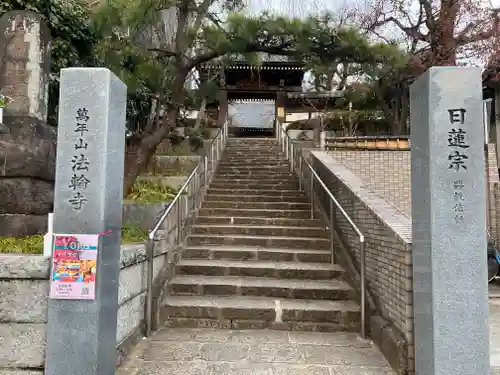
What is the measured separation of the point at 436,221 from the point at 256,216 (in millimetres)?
4364

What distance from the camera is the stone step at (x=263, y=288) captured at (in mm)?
4824

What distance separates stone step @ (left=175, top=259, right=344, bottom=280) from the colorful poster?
2547 millimetres

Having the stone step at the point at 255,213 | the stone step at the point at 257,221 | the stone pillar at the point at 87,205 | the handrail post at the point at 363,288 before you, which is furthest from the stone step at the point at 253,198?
the stone pillar at the point at 87,205

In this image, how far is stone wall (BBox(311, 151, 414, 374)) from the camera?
3.40m

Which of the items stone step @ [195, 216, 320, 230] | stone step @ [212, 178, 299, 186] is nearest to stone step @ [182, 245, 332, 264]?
stone step @ [195, 216, 320, 230]

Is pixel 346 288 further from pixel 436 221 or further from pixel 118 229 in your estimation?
pixel 118 229

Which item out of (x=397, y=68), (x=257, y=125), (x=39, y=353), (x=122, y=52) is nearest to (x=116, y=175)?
(x=39, y=353)

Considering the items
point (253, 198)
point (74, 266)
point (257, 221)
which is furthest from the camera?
point (253, 198)

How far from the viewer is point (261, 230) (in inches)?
253

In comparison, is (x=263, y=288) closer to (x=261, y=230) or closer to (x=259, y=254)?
(x=259, y=254)

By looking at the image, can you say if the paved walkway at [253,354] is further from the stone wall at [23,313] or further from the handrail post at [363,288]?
the stone wall at [23,313]

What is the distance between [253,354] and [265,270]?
63.5 inches

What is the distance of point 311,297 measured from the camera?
4848mm

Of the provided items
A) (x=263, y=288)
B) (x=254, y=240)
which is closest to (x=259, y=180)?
(x=254, y=240)
